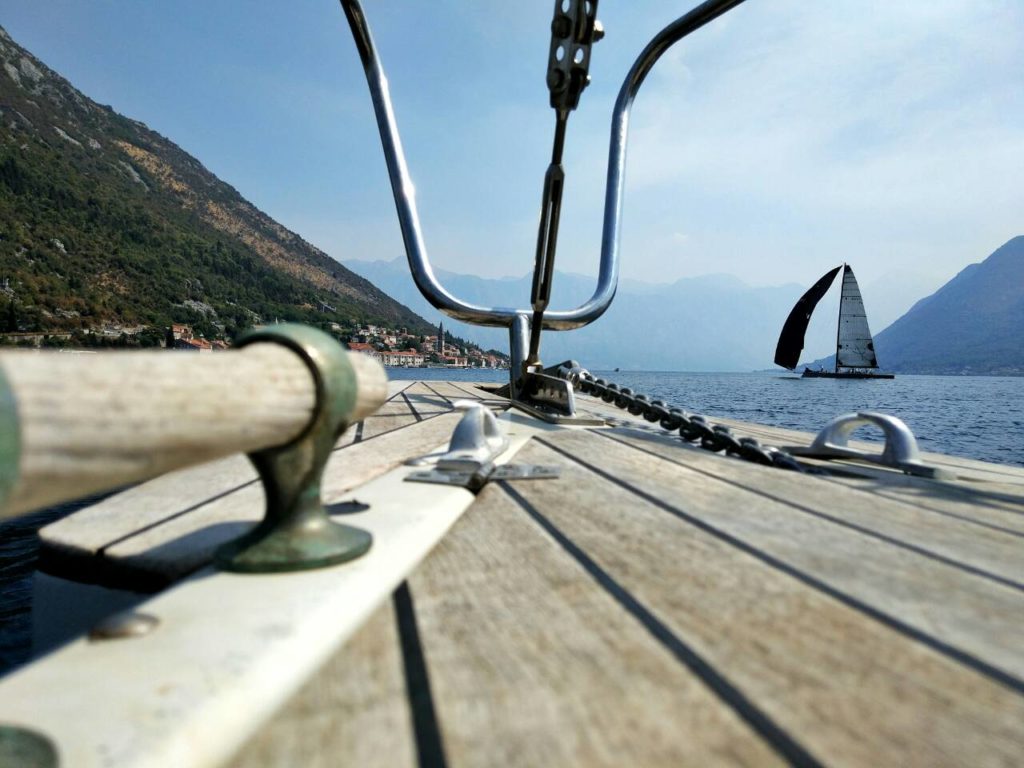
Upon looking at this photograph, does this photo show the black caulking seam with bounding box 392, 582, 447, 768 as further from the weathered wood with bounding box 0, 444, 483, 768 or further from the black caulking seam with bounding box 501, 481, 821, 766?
the black caulking seam with bounding box 501, 481, 821, 766

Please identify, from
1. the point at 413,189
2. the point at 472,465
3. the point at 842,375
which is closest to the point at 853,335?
the point at 842,375

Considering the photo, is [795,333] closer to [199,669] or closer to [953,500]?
[953,500]

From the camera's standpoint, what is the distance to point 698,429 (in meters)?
1.86

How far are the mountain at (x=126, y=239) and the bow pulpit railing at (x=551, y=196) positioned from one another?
3866 cm

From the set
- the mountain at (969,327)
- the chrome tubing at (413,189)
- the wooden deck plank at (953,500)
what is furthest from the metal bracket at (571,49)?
the mountain at (969,327)

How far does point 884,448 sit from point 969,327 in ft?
462

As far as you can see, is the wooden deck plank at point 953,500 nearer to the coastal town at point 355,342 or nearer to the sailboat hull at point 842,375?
the coastal town at point 355,342

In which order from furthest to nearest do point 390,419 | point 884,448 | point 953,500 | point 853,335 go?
point 853,335 < point 390,419 < point 884,448 < point 953,500

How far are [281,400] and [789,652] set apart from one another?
0.48 m

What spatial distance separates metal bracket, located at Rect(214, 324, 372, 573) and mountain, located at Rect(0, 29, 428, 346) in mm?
41166

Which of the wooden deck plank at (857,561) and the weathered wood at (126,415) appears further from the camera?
the wooden deck plank at (857,561)

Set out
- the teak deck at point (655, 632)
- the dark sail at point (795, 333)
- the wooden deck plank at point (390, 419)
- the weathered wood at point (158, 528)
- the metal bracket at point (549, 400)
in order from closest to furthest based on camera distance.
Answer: the teak deck at point (655, 632), the weathered wood at point (158, 528), the wooden deck plank at point (390, 419), the metal bracket at point (549, 400), the dark sail at point (795, 333)

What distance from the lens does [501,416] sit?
2.56 metres

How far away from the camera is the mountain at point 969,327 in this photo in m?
92.2
